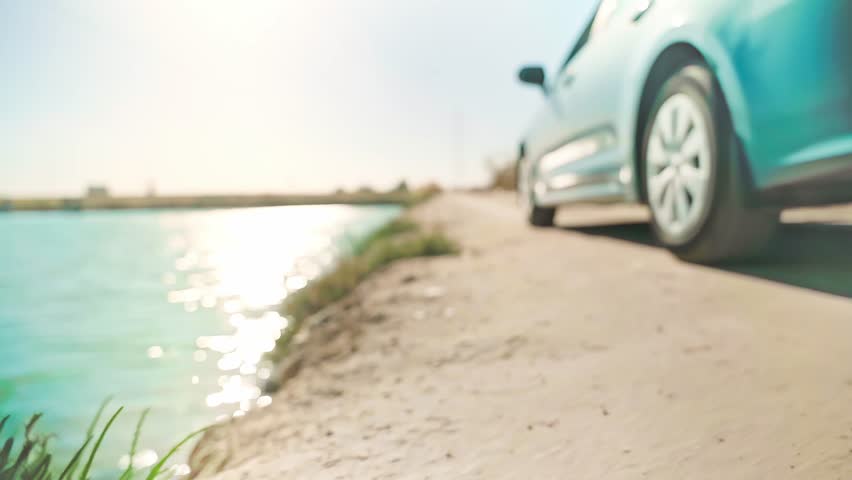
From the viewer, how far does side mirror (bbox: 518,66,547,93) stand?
5383mm

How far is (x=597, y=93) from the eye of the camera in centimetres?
396

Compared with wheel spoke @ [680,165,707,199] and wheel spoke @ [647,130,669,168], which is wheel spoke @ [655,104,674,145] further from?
wheel spoke @ [680,165,707,199]

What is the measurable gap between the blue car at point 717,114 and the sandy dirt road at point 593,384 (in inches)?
14.4

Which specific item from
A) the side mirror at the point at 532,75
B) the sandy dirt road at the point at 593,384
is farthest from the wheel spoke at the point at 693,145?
the side mirror at the point at 532,75

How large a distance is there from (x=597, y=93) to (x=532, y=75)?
60.7 inches

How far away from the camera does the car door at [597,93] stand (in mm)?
3590

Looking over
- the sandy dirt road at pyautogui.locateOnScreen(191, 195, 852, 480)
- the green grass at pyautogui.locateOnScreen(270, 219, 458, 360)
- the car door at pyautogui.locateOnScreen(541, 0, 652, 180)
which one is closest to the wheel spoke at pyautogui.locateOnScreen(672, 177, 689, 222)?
the sandy dirt road at pyautogui.locateOnScreen(191, 195, 852, 480)

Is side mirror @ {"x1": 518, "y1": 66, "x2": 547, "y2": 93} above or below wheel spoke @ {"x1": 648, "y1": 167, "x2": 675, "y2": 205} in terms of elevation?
above

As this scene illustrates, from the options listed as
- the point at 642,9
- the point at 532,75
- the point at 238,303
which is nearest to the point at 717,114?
the point at 642,9

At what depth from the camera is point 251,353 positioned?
4121mm

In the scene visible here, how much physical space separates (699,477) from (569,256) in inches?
117

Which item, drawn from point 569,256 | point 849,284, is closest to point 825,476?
point 849,284

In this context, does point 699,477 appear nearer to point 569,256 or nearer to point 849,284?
point 849,284

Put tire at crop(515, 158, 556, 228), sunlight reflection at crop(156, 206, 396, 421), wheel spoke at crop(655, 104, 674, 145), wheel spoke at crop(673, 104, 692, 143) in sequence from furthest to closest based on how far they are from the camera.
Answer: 1. tire at crop(515, 158, 556, 228)
2. sunlight reflection at crop(156, 206, 396, 421)
3. wheel spoke at crop(655, 104, 674, 145)
4. wheel spoke at crop(673, 104, 692, 143)
